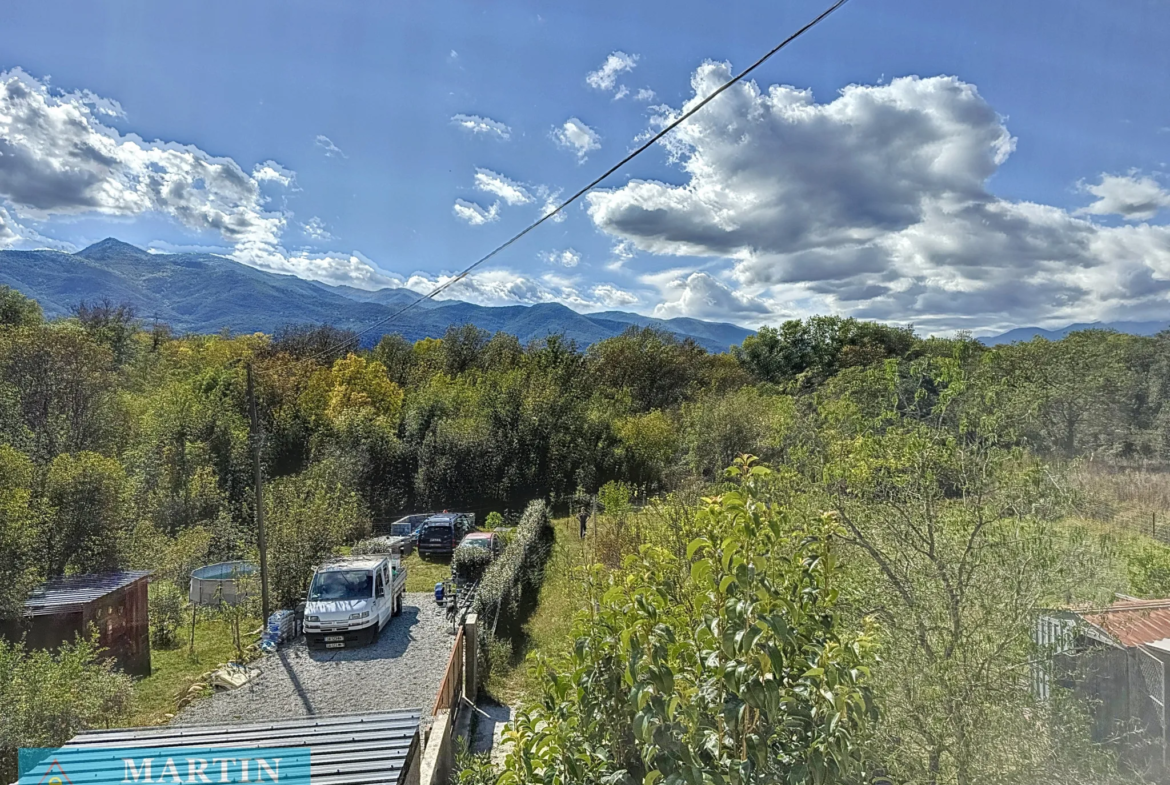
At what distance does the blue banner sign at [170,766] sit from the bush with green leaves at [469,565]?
9011mm

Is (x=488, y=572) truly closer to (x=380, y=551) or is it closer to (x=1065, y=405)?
(x=380, y=551)

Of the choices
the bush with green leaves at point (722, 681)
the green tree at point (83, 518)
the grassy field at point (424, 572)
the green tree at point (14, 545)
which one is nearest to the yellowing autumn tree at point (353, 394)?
the grassy field at point (424, 572)

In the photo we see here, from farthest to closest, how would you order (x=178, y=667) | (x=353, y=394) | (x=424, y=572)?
1. (x=353, y=394)
2. (x=424, y=572)
3. (x=178, y=667)

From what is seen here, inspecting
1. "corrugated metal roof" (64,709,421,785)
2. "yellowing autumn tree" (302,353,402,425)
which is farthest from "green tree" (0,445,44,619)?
"yellowing autumn tree" (302,353,402,425)

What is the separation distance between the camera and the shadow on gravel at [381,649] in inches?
396

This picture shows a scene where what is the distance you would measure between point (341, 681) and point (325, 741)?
17.0 ft

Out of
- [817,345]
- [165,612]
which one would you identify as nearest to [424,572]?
[165,612]

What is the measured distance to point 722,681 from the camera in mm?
1530

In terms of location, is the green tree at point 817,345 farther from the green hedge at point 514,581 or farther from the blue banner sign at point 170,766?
the blue banner sign at point 170,766

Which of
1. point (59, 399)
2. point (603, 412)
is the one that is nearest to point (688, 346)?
point (603, 412)

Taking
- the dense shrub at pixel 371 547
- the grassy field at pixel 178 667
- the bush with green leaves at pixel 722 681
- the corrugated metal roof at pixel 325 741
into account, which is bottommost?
the grassy field at pixel 178 667

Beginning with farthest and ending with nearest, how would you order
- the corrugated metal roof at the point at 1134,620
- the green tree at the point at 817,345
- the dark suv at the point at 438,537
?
the green tree at the point at 817,345 → the dark suv at the point at 438,537 → the corrugated metal roof at the point at 1134,620

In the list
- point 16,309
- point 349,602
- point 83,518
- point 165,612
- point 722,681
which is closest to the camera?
point 722,681

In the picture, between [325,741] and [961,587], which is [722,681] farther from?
[325,741]
